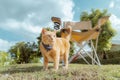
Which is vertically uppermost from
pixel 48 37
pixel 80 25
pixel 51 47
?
pixel 80 25

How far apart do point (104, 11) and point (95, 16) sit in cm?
102

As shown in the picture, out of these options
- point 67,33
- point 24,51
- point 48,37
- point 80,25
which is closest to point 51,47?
point 48,37

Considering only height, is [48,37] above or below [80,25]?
below

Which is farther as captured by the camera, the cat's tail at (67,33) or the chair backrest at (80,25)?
the chair backrest at (80,25)

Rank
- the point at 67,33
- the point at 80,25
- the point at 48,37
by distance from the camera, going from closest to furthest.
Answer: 1. the point at 48,37
2. the point at 67,33
3. the point at 80,25

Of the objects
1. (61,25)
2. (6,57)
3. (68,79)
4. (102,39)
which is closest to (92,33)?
(61,25)

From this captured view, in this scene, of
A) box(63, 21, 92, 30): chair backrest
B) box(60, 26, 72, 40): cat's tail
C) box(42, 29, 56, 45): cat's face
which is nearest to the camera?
box(42, 29, 56, 45): cat's face

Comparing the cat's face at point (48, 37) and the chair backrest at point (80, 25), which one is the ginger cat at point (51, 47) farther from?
the chair backrest at point (80, 25)

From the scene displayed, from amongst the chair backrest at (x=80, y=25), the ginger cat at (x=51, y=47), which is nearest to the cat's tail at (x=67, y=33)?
the ginger cat at (x=51, y=47)

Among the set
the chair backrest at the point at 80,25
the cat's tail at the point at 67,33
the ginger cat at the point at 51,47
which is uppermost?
the chair backrest at the point at 80,25

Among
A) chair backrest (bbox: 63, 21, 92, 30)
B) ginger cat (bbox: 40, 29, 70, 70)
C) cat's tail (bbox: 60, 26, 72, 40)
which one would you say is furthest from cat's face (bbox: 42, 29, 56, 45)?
chair backrest (bbox: 63, 21, 92, 30)

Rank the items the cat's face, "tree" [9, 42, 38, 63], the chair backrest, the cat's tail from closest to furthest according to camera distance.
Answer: the cat's face, the cat's tail, the chair backrest, "tree" [9, 42, 38, 63]

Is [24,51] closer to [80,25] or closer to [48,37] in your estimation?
[80,25]

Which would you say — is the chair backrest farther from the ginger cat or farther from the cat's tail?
the ginger cat
